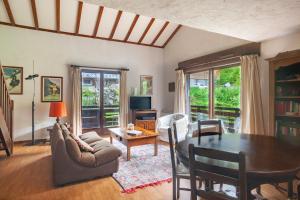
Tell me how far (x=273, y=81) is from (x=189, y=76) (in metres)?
2.83

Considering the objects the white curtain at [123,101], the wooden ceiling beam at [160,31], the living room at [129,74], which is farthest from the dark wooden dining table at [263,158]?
the wooden ceiling beam at [160,31]

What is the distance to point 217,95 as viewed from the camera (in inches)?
190

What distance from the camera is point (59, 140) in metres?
2.60

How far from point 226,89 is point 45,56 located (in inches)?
194

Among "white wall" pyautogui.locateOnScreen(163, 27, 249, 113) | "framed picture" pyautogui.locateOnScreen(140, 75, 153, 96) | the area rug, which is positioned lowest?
the area rug

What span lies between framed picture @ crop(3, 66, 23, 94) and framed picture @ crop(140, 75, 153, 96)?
351 cm

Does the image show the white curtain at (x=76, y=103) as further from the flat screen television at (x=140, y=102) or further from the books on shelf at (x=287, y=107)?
the books on shelf at (x=287, y=107)

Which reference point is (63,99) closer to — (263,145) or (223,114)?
(223,114)

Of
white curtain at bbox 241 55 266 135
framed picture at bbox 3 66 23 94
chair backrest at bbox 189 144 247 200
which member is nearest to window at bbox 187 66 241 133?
white curtain at bbox 241 55 266 135

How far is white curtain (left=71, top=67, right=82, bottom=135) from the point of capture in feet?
17.7

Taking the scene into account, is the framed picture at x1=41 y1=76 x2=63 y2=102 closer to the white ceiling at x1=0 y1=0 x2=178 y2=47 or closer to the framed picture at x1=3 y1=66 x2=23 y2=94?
the framed picture at x1=3 y1=66 x2=23 y2=94

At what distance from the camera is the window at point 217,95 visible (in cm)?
440

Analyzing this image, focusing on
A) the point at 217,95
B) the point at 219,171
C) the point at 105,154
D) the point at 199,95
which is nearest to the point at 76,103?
the point at 105,154

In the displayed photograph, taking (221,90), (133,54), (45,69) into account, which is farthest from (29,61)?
(221,90)
